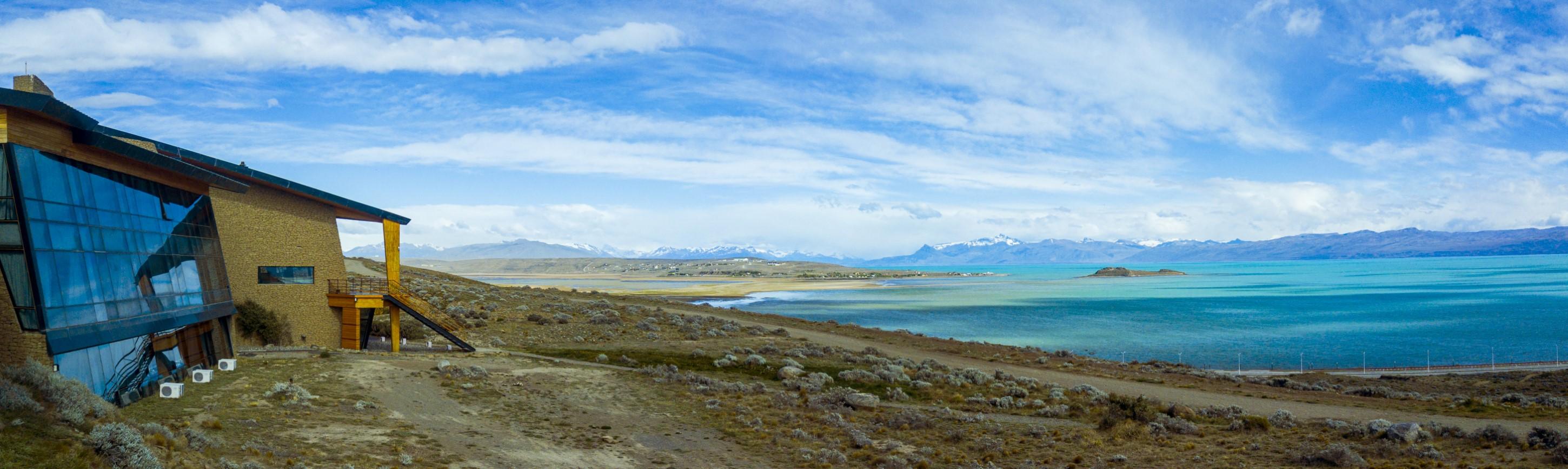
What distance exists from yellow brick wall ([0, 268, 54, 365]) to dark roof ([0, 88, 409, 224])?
308cm

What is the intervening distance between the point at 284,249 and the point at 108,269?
1151 centimetres

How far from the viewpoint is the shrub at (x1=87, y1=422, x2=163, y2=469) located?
10.4 m

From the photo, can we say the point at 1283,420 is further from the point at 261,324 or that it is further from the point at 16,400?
the point at 261,324

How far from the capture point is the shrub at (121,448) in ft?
A: 34.2

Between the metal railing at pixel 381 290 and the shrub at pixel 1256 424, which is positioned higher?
the metal railing at pixel 381 290

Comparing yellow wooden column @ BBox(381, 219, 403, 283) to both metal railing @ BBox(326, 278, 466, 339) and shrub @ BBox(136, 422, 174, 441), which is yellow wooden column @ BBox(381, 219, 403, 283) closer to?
metal railing @ BBox(326, 278, 466, 339)

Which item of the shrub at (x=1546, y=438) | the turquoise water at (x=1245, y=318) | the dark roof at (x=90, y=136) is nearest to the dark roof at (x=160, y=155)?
the dark roof at (x=90, y=136)

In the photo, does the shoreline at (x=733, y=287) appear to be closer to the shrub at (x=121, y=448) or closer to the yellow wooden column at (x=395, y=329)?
the yellow wooden column at (x=395, y=329)

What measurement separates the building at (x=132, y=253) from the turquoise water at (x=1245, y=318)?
40045mm

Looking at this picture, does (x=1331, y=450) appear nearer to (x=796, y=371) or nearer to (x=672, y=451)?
(x=672, y=451)

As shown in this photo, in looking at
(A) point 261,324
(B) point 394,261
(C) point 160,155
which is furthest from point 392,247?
(C) point 160,155

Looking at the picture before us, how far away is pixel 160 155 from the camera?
1839cm

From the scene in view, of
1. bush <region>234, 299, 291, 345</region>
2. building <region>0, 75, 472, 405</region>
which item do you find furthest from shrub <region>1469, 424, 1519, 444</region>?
A: bush <region>234, 299, 291, 345</region>

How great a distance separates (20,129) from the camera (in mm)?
14391
